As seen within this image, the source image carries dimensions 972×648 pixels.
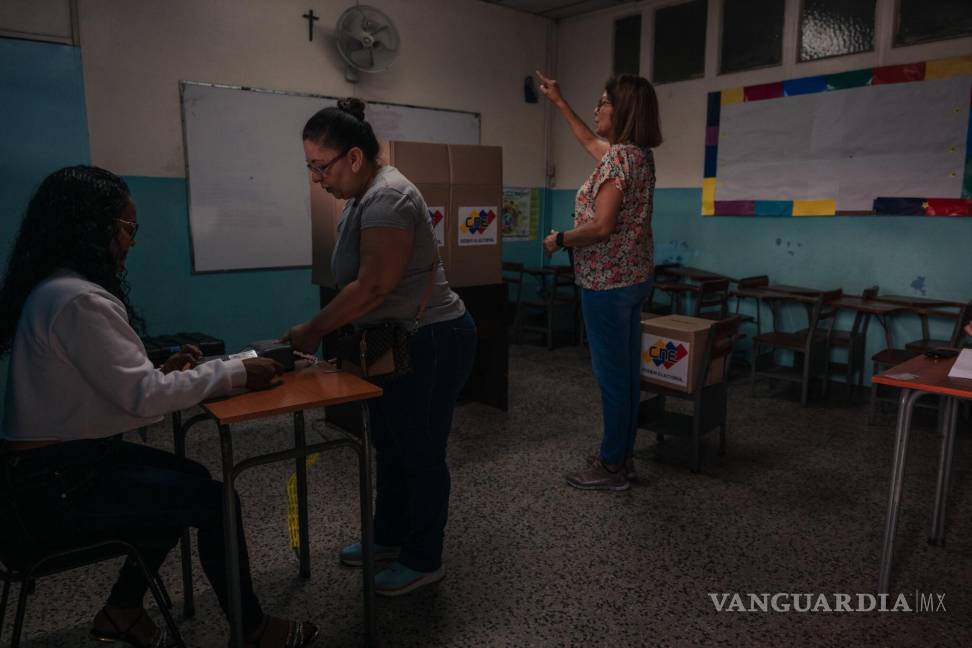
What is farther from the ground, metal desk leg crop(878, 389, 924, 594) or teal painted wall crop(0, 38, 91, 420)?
teal painted wall crop(0, 38, 91, 420)

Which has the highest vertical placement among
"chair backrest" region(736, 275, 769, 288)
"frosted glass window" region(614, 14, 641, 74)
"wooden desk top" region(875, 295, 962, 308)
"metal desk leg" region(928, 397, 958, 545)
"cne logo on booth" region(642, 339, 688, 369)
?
"frosted glass window" region(614, 14, 641, 74)

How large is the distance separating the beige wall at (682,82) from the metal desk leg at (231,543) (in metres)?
4.71

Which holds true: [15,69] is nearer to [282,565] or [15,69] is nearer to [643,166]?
[282,565]

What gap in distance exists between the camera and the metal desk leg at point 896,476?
74.9 inches

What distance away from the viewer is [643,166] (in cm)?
257

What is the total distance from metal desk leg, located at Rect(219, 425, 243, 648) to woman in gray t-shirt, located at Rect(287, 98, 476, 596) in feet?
1.29

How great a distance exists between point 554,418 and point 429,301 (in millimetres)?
2135

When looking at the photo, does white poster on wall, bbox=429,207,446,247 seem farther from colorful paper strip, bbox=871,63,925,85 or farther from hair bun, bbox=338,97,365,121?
colorful paper strip, bbox=871,63,925,85

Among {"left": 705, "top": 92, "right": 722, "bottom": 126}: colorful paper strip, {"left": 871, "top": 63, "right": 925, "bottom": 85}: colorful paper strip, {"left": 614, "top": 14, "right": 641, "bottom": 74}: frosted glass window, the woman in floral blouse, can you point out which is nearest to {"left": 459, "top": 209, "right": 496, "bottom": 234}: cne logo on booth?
the woman in floral blouse

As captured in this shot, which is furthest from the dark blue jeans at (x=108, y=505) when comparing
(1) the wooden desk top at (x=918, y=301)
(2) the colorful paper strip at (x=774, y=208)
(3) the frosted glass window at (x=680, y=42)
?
(3) the frosted glass window at (x=680, y=42)

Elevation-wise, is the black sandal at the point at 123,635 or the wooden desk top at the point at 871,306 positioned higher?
the wooden desk top at the point at 871,306

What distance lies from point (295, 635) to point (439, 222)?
2.13 metres

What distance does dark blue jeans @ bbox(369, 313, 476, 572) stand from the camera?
1.86 metres

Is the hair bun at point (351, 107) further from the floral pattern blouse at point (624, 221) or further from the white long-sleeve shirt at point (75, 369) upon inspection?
the floral pattern blouse at point (624, 221)
